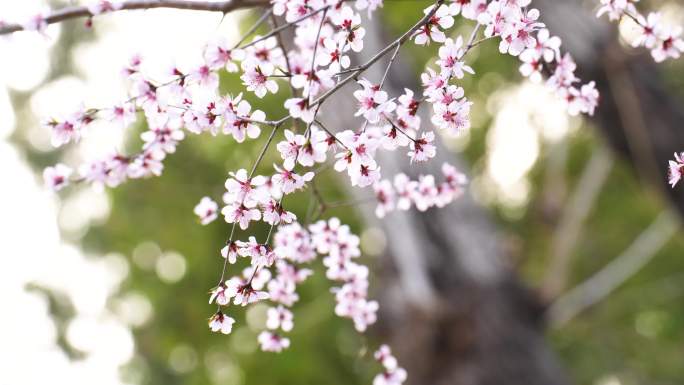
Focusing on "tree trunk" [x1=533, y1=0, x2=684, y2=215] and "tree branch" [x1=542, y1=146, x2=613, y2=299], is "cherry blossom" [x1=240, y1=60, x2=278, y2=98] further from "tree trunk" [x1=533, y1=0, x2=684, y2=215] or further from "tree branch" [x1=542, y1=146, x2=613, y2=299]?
"tree branch" [x1=542, y1=146, x2=613, y2=299]

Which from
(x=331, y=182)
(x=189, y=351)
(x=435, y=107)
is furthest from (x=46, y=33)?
(x=189, y=351)

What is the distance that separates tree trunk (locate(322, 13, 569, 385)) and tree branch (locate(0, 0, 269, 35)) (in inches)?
72.5

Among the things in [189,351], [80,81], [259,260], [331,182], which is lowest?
[259,260]

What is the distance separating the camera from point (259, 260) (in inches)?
51.5

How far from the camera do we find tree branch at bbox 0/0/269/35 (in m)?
1.13

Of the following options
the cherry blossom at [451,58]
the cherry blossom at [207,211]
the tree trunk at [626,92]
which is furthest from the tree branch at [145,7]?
the tree trunk at [626,92]

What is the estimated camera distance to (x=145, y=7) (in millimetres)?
1182

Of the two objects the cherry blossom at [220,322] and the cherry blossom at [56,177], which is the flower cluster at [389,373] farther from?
the cherry blossom at [56,177]

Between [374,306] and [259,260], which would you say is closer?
[259,260]

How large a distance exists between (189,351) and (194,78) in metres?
5.67

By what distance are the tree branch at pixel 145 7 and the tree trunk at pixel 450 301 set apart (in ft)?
6.04

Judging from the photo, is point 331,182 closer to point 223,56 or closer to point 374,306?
point 374,306

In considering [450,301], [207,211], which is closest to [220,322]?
[207,211]

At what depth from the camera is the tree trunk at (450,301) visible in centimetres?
323
